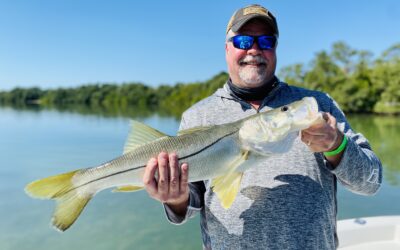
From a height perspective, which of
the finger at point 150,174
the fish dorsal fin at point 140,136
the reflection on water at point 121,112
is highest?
the fish dorsal fin at point 140,136

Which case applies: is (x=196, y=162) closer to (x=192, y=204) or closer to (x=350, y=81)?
(x=192, y=204)

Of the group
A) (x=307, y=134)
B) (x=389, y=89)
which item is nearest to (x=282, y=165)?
(x=307, y=134)

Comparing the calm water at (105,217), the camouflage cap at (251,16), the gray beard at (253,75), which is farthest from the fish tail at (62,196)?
the calm water at (105,217)

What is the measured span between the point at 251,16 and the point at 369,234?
3715 mm

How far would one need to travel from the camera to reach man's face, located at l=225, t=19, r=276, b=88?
110 inches

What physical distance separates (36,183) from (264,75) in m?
1.84

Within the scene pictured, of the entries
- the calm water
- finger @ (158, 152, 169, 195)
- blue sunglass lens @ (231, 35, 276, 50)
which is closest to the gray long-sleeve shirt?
finger @ (158, 152, 169, 195)

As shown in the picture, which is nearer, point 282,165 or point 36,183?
point 36,183

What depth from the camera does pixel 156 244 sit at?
791cm

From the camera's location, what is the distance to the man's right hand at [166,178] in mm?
2318

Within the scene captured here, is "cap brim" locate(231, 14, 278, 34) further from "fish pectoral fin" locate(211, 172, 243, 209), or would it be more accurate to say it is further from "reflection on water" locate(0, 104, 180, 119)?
"reflection on water" locate(0, 104, 180, 119)

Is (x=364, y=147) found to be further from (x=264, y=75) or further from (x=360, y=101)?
(x=360, y=101)

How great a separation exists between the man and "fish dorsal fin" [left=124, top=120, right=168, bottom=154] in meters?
0.23

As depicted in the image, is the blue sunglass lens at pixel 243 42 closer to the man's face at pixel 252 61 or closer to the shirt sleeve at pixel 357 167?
the man's face at pixel 252 61
